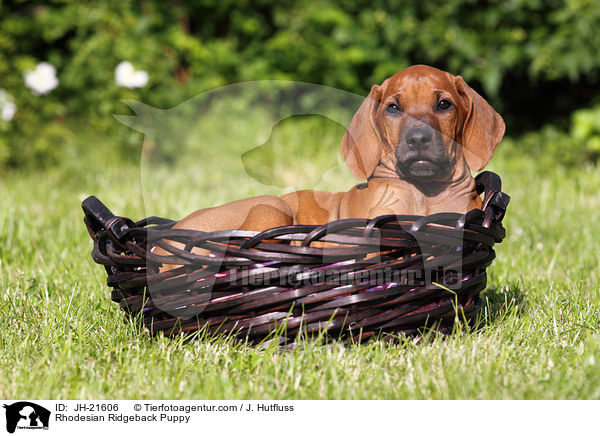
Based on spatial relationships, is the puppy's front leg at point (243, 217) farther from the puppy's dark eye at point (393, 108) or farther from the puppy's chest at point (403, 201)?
the puppy's dark eye at point (393, 108)

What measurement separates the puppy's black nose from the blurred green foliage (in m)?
3.49

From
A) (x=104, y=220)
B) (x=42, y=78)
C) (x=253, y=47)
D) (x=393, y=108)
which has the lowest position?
(x=104, y=220)

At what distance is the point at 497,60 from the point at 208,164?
329 centimetres

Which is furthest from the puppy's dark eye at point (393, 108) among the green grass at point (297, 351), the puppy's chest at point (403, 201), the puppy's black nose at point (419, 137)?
the green grass at point (297, 351)

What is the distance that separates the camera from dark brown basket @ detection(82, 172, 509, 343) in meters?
1.60

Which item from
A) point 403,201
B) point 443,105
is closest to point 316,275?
point 403,201

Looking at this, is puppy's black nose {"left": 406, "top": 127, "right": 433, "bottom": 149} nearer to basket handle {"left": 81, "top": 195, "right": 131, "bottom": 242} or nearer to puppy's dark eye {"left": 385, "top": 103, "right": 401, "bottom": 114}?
puppy's dark eye {"left": 385, "top": 103, "right": 401, "bottom": 114}

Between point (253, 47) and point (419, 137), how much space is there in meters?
4.16

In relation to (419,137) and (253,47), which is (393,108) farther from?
(253,47)

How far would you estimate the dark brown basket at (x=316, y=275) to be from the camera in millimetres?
1600

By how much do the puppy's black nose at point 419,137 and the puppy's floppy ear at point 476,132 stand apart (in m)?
0.20
